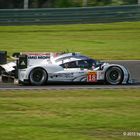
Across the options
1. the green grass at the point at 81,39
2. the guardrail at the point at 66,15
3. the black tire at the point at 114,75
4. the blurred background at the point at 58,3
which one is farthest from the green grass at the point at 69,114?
the blurred background at the point at 58,3

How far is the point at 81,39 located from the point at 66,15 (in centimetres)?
199

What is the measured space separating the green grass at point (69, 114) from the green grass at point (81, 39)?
7.84 meters

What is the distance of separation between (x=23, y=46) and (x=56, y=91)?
9.42m

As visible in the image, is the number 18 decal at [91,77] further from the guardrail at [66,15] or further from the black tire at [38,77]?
the guardrail at [66,15]

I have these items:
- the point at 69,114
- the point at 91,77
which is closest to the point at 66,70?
the point at 91,77

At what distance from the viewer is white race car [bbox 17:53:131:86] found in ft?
53.2

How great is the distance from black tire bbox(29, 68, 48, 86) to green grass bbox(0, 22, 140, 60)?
5859 millimetres

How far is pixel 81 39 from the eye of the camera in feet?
85.4

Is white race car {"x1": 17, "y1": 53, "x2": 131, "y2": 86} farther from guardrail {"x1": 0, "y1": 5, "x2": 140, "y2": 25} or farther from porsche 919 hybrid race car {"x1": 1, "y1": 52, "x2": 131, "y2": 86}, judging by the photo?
guardrail {"x1": 0, "y1": 5, "x2": 140, "y2": 25}

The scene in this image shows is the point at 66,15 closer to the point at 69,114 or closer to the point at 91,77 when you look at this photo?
the point at 91,77

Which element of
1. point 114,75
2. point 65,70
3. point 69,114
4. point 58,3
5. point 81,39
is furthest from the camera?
point 58,3

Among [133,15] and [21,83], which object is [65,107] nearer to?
[21,83]

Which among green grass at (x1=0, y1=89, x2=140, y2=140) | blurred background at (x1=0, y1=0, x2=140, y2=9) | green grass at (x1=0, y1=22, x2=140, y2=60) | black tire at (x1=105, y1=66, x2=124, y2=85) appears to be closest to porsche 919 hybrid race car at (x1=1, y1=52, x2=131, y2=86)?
black tire at (x1=105, y1=66, x2=124, y2=85)

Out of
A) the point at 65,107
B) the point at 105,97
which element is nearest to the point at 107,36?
the point at 105,97
